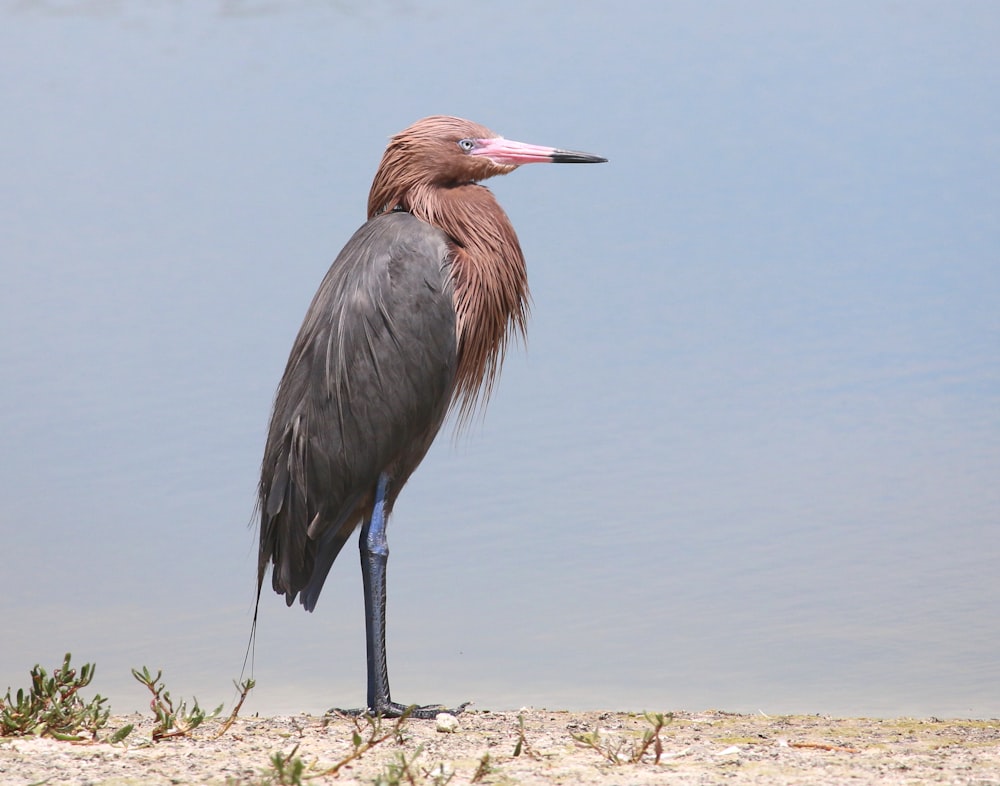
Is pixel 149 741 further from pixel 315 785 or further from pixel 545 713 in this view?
pixel 545 713

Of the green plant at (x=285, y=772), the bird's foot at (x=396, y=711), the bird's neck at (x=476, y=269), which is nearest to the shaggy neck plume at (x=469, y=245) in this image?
the bird's neck at (x=476, y=269)

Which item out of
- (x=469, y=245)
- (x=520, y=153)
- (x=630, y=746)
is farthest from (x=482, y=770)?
(x=520, y=153)

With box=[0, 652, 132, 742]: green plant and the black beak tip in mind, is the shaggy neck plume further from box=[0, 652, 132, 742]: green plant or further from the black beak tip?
box=[0, 652, 132, 742]: green plant

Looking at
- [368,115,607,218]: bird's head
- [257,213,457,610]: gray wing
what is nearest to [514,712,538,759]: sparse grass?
[257,213,457,610]: gray wing

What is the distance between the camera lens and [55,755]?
12.2 feet

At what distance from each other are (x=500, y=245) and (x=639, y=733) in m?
2.18

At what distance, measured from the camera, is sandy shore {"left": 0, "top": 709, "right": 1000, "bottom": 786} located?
3445mm

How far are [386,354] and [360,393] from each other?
20cm

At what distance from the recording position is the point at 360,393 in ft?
16.7

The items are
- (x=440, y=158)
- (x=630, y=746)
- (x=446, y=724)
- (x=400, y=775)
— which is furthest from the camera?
(x=440, y=158)

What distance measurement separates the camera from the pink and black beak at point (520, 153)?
18.0ft

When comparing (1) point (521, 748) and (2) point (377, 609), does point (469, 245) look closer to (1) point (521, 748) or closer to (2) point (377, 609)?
(2) point (377, 609)

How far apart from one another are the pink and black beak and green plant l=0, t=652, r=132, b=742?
2775mm

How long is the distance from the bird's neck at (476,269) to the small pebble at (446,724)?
4.84 feet
